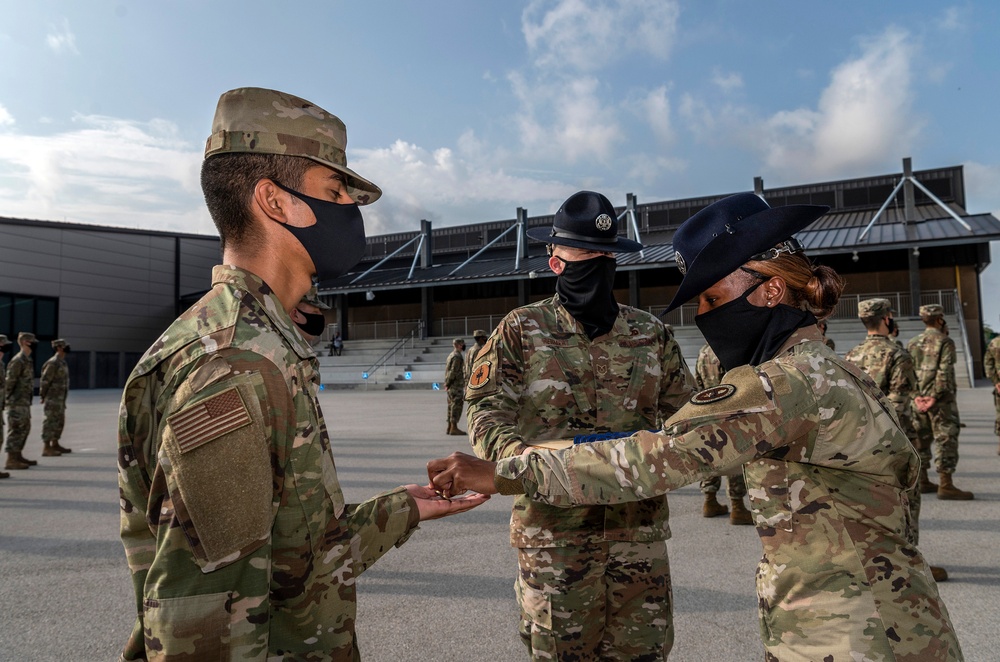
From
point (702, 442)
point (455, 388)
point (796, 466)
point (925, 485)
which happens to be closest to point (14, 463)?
point (455, 388)

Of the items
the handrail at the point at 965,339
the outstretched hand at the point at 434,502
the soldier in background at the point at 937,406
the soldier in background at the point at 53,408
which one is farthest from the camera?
the handrail at the point at 965,339

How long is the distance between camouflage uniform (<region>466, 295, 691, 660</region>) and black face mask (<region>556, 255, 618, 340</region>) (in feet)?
0.13

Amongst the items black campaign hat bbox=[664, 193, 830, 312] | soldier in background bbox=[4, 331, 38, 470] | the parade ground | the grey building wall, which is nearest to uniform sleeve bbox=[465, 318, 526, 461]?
black campaign hat bbox=[664, 193, 830, 312]

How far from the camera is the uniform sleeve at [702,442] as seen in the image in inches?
59.5

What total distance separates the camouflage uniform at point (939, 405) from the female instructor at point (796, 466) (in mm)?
5902

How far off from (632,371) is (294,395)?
1.67 metres

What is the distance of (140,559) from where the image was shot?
50.2 inches

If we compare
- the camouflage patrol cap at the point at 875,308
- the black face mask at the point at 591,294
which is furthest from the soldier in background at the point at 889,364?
the black face mask at the point at 591,294

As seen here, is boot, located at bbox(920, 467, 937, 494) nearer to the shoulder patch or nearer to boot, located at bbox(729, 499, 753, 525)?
boot, located at bbox(729, 499, 753, 525)

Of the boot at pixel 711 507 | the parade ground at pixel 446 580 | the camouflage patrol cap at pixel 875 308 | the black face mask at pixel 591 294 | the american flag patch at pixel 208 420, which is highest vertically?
the camouflage patrol cap at pixel 875 308

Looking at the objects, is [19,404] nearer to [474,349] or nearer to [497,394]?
[474,349]

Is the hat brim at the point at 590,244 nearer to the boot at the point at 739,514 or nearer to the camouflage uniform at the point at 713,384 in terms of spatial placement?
the camouflage uniform at the point at 713,384

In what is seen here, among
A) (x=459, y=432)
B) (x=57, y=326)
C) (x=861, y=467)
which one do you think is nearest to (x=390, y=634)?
(x=861, y=467)

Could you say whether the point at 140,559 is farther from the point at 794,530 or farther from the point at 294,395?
the point at 794,530
